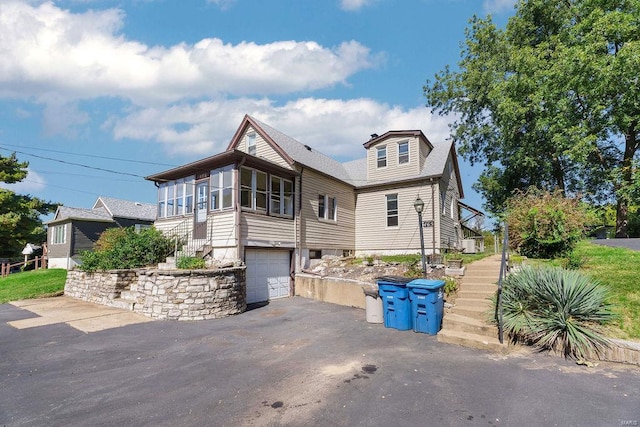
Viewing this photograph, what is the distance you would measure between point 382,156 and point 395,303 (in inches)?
474

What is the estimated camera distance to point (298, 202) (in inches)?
599

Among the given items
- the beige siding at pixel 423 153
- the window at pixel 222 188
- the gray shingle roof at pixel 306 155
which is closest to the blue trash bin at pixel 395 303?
the window at pixel 222 188

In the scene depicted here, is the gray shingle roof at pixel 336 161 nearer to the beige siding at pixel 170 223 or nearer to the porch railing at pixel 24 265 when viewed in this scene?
the beige siding at pixel 170 223

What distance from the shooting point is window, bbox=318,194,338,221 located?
16.9 m

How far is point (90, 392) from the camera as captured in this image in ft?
16.7

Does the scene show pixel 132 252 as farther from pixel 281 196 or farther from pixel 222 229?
pixel 281 196

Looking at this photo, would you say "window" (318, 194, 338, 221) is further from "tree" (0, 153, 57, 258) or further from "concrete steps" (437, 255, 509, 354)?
"tree" (0, 153, 57, 258)

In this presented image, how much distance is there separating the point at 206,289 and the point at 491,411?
8.37m

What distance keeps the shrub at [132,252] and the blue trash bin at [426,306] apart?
406 inches

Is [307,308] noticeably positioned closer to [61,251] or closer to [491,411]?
[491,411]

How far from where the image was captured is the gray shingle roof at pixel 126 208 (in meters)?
26.5

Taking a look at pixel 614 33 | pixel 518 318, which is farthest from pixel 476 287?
pixel 614 33

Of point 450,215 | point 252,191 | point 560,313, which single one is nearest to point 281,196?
point 252,191

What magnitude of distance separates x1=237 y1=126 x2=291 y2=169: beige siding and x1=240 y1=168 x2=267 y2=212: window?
216cm
